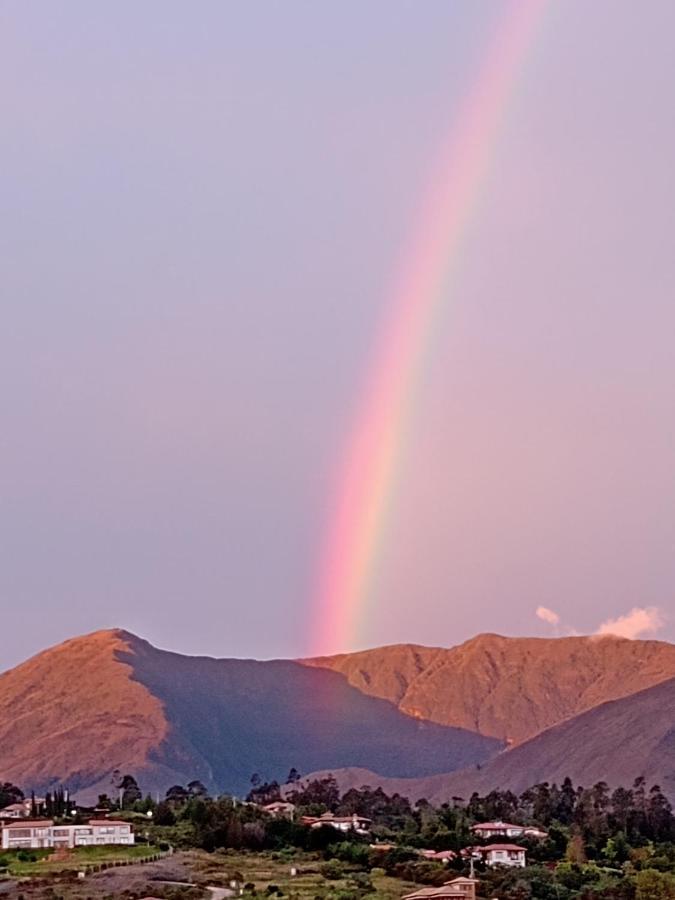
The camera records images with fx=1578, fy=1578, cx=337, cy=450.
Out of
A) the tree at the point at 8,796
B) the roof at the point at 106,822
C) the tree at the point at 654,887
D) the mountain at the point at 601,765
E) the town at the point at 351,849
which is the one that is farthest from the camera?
the mountain at the point at 601,765

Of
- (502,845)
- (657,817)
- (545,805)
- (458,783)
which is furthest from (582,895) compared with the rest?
(458,783)

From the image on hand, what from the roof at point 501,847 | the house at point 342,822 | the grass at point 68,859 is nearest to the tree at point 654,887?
the roof at point 501,847

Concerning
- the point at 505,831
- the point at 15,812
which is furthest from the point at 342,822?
the point at 15,812

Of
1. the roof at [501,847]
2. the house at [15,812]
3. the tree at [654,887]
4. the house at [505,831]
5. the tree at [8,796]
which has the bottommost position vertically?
the tree at [654,887]

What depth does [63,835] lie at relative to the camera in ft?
290

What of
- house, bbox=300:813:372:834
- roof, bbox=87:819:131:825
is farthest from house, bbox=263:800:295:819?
roof, bbox=87:819:131:825

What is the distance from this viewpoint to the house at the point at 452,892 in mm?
65875

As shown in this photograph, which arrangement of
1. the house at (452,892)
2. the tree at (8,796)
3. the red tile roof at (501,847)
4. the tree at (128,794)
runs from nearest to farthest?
the house at (452,892)
the red tile roof at (501,847)
the tree at (128,794)
the tree at (8,796)

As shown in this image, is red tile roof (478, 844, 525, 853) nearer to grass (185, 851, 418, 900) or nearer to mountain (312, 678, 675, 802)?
grass (185, 851, 418, 900)

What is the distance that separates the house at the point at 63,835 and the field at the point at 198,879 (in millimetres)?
3748

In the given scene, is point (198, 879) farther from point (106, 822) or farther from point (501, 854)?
point (501, 854)

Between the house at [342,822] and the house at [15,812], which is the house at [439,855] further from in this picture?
the house at [15,812]

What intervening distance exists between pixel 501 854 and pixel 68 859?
23.4 metres

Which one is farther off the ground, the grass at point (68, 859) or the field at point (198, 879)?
the grass at point (68, 859)
